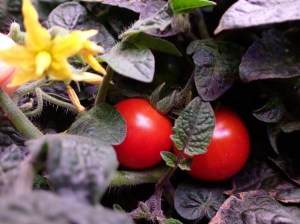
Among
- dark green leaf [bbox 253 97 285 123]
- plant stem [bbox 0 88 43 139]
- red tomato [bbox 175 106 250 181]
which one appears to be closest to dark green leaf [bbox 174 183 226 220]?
red tomato [bbox 175 106 250 181]

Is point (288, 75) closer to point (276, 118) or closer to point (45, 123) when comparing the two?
point (276, 118)

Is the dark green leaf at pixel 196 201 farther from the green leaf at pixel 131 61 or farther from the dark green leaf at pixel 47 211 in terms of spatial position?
the dark green leaf at pixel 47 211

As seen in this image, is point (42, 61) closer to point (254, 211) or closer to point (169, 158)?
point (169, 158)

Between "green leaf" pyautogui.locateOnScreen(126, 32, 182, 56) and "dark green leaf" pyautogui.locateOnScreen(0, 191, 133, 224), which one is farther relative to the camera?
"green leaf" pyautogui.locateOnScreen(126, 32, 182, 56)

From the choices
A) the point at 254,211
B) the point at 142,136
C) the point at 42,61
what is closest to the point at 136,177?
the point at 142,136

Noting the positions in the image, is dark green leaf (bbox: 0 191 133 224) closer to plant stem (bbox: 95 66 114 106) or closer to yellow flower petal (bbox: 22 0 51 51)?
yellow flower petal (bbox: 22 0 51 51)

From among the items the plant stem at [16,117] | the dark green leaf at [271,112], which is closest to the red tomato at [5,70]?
the plant stem at [16,117]

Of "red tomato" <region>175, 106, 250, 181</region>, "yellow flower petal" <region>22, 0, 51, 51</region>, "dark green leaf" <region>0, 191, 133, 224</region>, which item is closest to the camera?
"dark green leaf" <region>0, 191, 133, 224</region>
